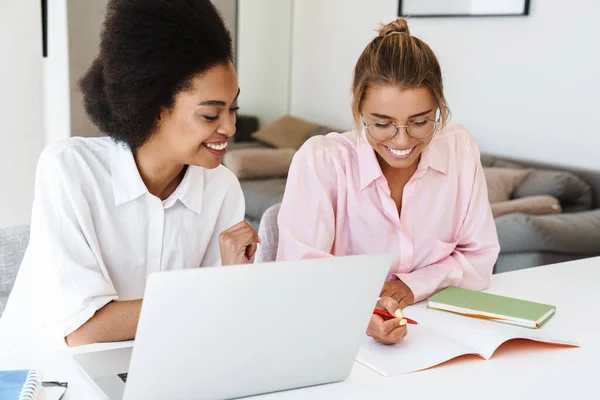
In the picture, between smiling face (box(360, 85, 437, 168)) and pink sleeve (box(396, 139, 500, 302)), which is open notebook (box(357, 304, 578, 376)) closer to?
pink sleeve (box(396, 139, 500, 302))

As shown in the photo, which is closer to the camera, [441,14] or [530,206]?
[530,206]

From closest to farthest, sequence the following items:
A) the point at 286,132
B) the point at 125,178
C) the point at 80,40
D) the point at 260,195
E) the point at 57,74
Result: the point at 125,178 < the point at 260,195 < the point at 57,74 < the point at 80,40 < the point at 286,132

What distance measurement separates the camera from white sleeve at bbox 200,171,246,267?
1.70m

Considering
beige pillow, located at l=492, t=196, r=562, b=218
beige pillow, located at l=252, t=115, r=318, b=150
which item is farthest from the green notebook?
beige pillow, located at l=252, t=115, r=318, b=150

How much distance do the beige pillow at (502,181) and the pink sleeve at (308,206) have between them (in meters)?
2.08

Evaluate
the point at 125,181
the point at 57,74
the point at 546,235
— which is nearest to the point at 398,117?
the point at 125,181

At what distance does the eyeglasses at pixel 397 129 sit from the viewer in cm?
171

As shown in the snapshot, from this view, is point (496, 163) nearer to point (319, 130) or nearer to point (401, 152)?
point (319, 130)

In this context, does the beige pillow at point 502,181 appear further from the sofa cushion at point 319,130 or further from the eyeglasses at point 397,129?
the eyeglasses at point 397,129

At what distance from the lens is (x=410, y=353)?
4.46ft

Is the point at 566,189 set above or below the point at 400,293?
below

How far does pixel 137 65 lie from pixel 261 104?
464 cm

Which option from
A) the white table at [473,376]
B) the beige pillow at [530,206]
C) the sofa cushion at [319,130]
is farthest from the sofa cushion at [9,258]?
the sofa cushion at [319,130]

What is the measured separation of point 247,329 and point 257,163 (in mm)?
3733
